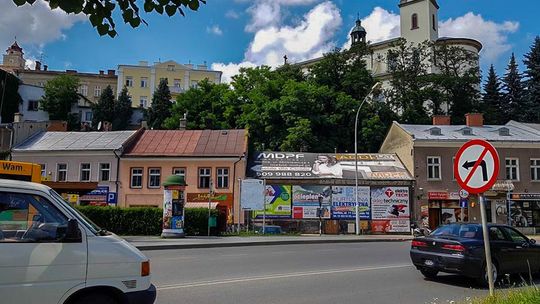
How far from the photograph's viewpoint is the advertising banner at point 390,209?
35.5 metres

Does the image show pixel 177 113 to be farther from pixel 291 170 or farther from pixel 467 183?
pixel 467 183

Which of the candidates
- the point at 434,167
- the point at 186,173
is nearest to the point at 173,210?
the point at 186,173

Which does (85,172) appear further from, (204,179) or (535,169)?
(535,169)

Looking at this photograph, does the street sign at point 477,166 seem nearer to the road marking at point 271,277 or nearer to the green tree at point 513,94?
the road marking at point 271,277

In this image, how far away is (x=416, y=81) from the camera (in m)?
60.5

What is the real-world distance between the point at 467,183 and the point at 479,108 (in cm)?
5846

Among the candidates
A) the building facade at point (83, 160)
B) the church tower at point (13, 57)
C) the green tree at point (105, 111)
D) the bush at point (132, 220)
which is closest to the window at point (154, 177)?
the building facade at point (83, 160)

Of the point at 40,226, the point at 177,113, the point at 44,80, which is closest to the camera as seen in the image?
the point at 40,226

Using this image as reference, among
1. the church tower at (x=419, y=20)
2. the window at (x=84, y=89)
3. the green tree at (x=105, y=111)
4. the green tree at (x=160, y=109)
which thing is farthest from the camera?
the window at (x=84, y=89)

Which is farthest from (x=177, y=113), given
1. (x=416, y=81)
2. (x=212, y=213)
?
(x=212, y=213)

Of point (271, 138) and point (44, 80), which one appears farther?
point (44, 80)

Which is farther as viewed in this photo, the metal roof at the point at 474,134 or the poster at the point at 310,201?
the metal roof at the point at 474,134

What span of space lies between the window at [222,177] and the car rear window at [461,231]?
25532 millimetres

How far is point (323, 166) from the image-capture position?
3822 cm
